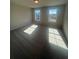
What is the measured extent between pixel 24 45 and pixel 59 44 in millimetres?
376

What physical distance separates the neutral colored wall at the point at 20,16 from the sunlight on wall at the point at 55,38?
280 millimetres

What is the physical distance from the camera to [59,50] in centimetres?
78

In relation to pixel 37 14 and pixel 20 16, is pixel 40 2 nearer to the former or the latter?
pixel 37 14

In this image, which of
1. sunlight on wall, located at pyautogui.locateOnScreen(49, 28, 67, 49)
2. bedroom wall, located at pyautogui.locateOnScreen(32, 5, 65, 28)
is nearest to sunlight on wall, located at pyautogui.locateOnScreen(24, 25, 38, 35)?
bedroom wall, located at pyautogui.locateOnScreen(32, 5, 65, 28)

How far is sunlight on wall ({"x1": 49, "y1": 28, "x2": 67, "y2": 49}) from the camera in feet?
2.55

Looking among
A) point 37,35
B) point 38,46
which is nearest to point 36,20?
point 37,35

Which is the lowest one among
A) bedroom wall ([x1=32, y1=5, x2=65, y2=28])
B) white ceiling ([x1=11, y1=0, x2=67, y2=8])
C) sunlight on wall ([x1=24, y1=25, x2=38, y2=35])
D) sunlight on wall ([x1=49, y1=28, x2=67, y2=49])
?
sunlight on wall ([x1=49, y1=28, x2=67, y2=49])

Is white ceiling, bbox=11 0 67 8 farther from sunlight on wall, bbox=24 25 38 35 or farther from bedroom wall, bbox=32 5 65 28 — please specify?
sunlight on wall, bbox=24 25 38 35

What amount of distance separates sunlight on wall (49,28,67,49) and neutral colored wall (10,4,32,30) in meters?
0.28

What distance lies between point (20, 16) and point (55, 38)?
465 mm

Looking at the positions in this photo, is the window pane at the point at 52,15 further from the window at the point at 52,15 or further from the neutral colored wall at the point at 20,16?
the neutral colored wall at the point at 20,16

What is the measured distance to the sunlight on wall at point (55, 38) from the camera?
0.78 m

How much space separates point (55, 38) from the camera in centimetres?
80
